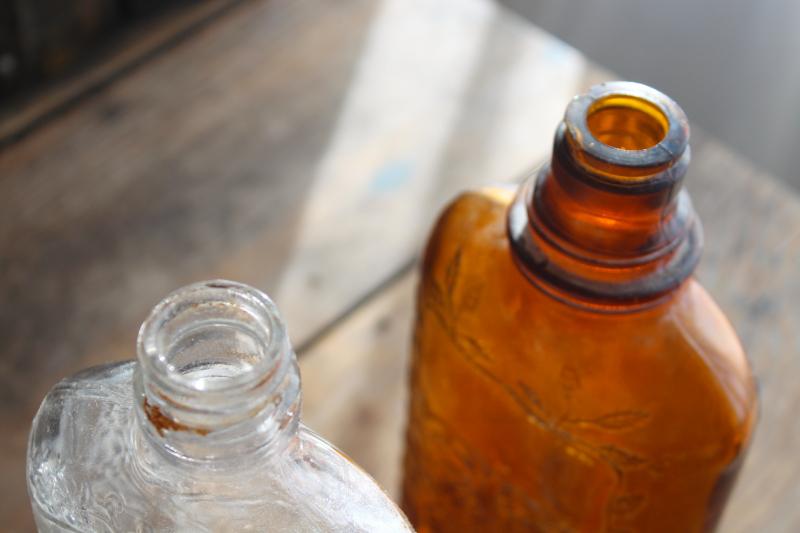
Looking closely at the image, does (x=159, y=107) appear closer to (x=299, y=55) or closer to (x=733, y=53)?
(x=299, y=55)

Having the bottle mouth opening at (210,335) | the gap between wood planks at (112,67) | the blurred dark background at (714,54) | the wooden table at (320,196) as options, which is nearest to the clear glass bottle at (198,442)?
the bottle mouth opening at (210,335)

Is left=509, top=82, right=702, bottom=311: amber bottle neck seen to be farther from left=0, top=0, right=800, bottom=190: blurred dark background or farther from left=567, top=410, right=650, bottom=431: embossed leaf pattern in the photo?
left=0, top=0, right=800, bottom=190: blurred dark background

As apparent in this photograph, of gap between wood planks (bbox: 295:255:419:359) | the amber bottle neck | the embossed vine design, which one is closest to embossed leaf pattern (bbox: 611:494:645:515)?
the embossed vine design

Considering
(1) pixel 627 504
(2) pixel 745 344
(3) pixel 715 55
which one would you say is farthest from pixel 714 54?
(1) pixel 627 504

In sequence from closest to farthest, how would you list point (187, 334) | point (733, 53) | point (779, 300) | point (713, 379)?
point (187, 334), point (713, 379), point (779, 300), point (733, 53)

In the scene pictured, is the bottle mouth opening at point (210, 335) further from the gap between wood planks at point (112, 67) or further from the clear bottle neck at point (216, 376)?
the gap between wood planks at point (112, 67)

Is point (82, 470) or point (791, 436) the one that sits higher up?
point (82, 470)

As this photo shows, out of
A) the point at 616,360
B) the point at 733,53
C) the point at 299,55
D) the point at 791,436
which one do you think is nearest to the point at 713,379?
the point at 616,360
